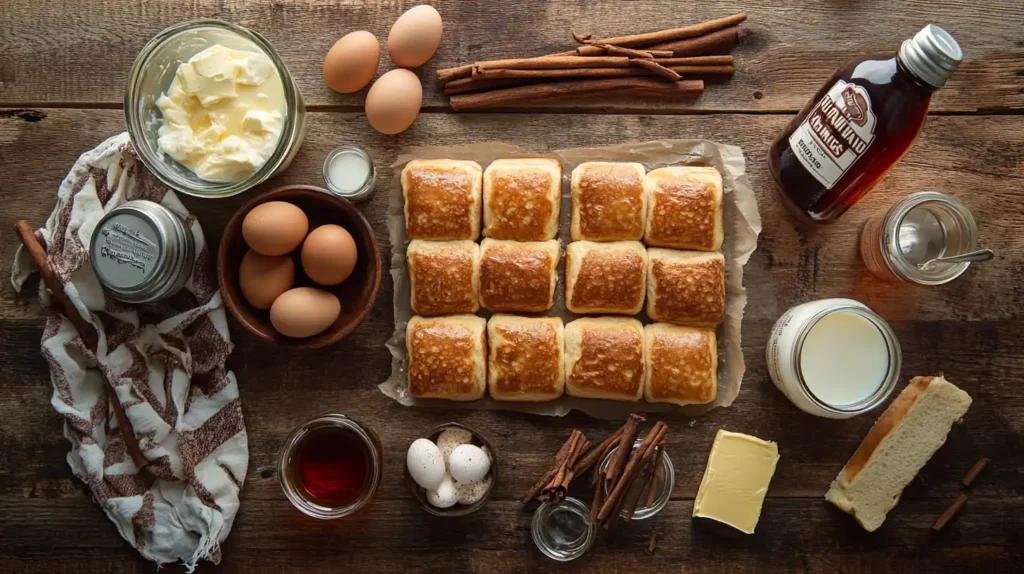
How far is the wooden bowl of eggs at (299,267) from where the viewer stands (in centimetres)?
178

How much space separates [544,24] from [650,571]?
1.70m

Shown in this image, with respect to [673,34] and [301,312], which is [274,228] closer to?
[301,312]

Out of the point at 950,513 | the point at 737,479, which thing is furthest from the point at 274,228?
the point at 950,513

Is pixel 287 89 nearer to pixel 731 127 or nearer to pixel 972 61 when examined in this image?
pixel 731 127

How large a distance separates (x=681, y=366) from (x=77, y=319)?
175 cm

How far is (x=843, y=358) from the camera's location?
1942mm

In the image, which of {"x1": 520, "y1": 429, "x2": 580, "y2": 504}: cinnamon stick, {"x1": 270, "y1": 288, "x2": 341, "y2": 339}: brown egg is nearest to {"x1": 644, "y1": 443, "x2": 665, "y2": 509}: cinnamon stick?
{"x1": 520, "y1": 429, "x2": 580, "y2": 504}: cinnamon stick

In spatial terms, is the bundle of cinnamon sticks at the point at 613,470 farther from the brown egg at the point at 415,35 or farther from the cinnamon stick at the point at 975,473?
the brown egg at the point at 415,35

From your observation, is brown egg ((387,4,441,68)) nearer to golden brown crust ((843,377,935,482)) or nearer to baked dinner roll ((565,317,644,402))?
baked dinner roll ((565,317,644,402))

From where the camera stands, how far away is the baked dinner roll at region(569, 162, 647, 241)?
199cm

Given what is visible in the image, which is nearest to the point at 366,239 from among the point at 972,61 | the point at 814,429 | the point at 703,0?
the point at 703,0

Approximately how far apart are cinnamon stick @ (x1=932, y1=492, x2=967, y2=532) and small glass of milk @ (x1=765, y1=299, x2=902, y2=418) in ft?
1.57

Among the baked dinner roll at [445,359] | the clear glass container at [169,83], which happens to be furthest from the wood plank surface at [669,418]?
the clear glass container at [169,83]

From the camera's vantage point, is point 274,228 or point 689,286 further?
point 689,286
